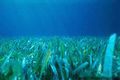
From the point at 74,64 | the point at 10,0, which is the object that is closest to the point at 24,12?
the point at 10,0

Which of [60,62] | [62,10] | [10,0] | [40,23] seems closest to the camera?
[60,62]

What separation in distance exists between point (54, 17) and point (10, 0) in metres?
16.7

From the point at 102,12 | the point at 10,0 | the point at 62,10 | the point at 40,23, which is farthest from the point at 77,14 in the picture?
the point at 10,0

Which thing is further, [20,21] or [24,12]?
[20,21]

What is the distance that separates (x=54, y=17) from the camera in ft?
176

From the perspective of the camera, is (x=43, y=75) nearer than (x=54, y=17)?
Yes

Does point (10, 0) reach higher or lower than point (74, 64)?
higher

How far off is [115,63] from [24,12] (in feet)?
164

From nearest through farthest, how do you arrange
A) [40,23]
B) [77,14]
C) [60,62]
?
1. [60,62]
2. [77,14]
3. [40,23]

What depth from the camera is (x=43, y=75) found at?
918mm

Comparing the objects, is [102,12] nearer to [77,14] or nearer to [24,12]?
[77,14]

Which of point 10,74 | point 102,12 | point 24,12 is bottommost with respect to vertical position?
point 10,74

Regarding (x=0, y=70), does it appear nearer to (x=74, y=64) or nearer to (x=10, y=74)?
(x=10, y=74)

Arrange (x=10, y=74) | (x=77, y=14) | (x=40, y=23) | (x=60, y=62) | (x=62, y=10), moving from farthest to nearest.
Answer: (x=40, y=23) < (x=77, y=14) < (x=62, y=10) < (x=60, y=62) < (x=10, y=74)
